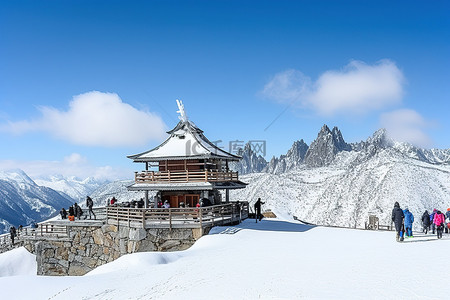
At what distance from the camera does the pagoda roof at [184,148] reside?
30.4 m

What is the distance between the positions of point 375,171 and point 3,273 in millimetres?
61125

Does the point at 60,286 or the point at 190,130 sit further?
the point at 190,130

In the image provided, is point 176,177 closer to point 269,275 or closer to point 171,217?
point 171,217

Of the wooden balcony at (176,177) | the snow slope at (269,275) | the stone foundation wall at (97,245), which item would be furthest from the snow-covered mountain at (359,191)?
the stone foundation wall at (97,245)

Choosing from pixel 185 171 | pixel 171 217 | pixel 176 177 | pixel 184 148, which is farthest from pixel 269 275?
pixel 184 148

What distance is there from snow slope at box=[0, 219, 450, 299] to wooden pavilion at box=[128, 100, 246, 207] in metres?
9.36

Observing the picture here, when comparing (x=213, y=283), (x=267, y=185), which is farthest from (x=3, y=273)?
(x=267, y=185)

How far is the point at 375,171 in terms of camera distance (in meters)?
66.6

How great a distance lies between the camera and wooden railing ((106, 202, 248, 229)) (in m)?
24.7

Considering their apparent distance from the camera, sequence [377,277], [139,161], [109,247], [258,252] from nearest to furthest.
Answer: [377,277]
[258,252]
[109,247]
[139,161]

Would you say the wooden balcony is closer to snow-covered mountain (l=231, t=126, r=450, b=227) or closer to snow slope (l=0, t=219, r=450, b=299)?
snow slope (l=0, t=219, r=450, b=299)

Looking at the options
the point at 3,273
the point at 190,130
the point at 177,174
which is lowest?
the point at 3,273

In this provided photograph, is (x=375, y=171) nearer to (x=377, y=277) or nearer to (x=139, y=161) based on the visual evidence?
(x=139, y=161)

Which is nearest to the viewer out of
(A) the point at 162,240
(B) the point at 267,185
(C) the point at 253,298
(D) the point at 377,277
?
(C) the point at 253,298
